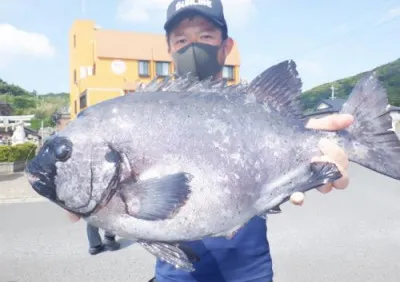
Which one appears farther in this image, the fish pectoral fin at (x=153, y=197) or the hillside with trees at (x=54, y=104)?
the hillside with trees at (x=54, y=104)

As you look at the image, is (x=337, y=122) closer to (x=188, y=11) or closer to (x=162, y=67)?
(x=188, y=11)

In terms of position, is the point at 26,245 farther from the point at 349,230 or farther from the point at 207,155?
the point at 207,155

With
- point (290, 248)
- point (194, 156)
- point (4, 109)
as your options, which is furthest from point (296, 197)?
point (4, 109)

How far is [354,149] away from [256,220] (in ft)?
2.55

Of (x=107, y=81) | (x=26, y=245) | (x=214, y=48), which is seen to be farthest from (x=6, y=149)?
(x=214, y=48)

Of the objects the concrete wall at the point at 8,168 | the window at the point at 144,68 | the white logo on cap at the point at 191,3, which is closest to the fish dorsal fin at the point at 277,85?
the white logo on cap at the point at 191,3

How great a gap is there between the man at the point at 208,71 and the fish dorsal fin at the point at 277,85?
51 cm

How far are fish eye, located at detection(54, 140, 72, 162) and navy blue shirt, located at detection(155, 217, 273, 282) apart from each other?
93 centimetres

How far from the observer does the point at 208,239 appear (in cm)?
213

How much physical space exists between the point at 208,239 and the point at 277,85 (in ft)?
3.02

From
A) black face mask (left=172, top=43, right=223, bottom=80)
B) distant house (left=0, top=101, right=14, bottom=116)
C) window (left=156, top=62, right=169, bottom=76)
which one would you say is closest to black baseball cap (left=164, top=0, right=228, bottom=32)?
black face mask (left=172, top=43, right=223, bottom=80)

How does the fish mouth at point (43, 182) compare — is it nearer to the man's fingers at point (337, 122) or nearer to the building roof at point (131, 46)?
the man's fingers at point (337, 122)

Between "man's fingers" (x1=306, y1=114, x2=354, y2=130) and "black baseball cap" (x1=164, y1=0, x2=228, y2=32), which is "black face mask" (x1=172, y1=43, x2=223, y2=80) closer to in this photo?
"black baseball cap" (x1=164, y1=0, x2=228, y2=32)

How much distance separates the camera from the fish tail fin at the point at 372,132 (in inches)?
63.4
